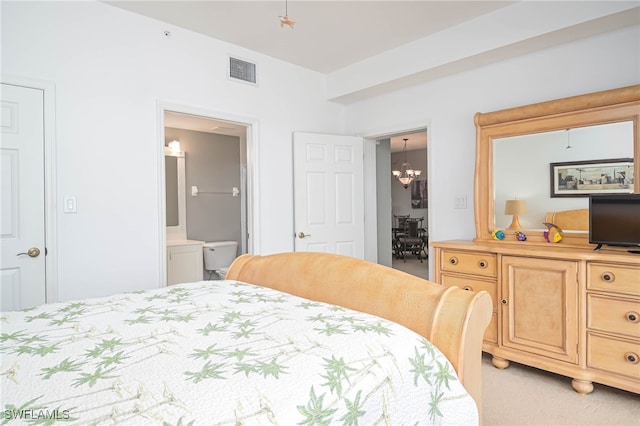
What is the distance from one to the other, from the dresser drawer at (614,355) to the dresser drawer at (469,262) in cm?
71

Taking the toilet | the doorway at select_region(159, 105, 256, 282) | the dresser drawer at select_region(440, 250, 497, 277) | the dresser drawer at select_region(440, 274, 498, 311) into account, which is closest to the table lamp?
the dresser drawer at select_region(440, 250, 497, 277)

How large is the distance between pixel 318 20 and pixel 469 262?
2.28m

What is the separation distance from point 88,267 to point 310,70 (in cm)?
294

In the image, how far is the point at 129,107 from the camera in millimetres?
2920

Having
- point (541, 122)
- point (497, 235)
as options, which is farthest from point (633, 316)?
point (541, 122)

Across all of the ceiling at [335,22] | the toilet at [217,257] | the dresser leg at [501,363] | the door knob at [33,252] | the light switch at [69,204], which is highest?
the ceiling at [335,22]

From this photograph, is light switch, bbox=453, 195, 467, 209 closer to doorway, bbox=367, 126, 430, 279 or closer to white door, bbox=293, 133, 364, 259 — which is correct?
doorway, bbox=367, 126, 430, 279

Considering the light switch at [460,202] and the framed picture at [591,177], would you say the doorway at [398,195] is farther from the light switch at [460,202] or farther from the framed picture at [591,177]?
the framed picture at [591,177]

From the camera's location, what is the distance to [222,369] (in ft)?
3.08

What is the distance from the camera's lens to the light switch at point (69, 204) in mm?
2609

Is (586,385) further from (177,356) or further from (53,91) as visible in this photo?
(53,91)

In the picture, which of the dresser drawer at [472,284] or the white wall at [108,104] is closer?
the white wall at [108,104]

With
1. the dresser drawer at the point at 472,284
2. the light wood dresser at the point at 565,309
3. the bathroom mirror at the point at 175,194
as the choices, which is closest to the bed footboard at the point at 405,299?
the light wood dresser at the point at 565,309

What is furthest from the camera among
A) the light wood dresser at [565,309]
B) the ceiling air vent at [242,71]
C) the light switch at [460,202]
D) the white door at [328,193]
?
the white door at [328,193]
